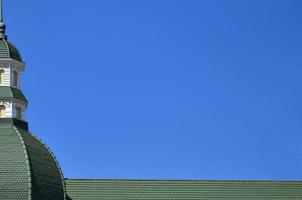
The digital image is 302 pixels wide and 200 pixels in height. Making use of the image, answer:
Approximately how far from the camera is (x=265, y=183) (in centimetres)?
11431

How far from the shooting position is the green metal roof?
111500 millimetres

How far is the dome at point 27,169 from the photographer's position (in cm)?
10206

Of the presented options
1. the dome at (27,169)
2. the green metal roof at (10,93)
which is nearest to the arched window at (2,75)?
the green metal roof at (10,93)

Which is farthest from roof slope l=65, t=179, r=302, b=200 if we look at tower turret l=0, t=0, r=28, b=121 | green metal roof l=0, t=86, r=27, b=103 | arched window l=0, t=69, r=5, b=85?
arched window l=0, t=69, r=5, b=85

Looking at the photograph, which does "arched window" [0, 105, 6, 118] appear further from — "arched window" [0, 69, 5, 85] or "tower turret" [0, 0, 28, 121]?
"arched window" [0, 69, 5, 85]

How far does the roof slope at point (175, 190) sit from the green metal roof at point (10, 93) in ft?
25.1

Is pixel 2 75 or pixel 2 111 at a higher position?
pixel 2 75

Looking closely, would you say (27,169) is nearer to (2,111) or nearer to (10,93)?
(2,111)

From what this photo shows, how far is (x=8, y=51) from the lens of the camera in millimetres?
113562

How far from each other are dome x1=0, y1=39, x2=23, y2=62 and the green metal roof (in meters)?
2.63

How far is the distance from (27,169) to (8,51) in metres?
13.9

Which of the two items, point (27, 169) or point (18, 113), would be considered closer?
point (27, 169)

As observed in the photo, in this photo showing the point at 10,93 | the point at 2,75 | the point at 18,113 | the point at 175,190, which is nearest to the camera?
the point at 18,113

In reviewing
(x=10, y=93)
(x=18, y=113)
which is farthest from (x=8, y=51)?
(x=18, y=113)
